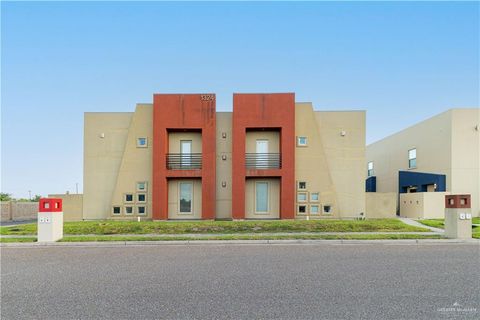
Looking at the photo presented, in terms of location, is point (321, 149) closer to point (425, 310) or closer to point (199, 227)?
point (199, 227)

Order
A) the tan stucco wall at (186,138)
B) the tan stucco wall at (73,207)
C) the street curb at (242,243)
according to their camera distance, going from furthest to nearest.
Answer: the tan stucco wall at (73,207)
the tan stucco wall at (186,138)
the street curb at (242,243)

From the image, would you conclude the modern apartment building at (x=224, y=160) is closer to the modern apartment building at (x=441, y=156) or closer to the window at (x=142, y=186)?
the window at (x=142, y=186)

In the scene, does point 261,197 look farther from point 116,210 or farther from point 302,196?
point 116,210

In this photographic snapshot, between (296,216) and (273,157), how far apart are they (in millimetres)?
4272

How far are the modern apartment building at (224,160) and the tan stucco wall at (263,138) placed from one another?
7cm

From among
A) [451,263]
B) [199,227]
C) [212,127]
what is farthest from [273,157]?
[451,263]

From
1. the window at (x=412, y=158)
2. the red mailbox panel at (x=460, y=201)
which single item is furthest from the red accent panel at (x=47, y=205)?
the window at (x=412, y=158)

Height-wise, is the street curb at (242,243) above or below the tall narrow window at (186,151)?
below

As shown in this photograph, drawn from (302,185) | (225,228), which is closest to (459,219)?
(302,185)

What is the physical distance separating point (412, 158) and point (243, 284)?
92.7 ft

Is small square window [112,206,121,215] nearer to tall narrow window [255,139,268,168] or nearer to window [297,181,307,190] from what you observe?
tall narrow window [255,139,268,168]

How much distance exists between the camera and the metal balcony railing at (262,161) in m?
22.0

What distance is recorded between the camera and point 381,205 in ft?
73.2

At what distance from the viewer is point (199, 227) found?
15.9 meters
